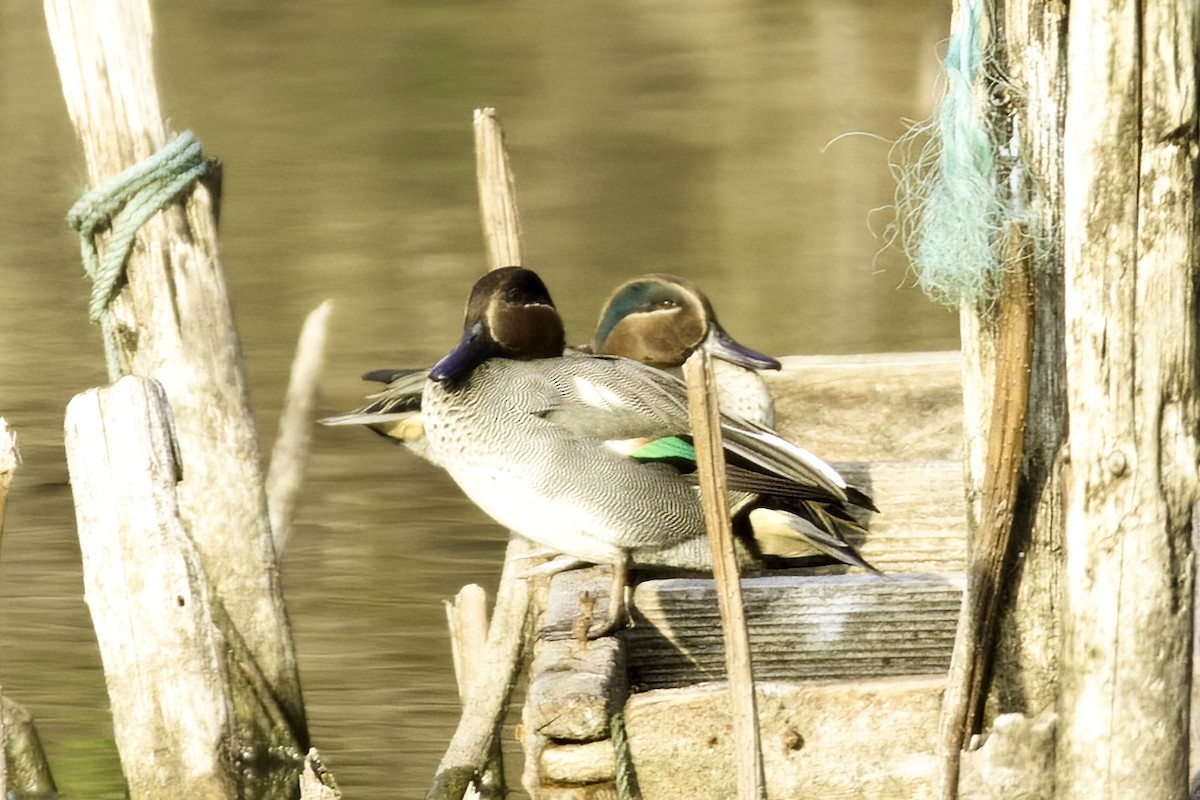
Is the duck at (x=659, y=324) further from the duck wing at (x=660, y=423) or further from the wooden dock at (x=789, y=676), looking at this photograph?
the duck wing at (x=660, y=423)

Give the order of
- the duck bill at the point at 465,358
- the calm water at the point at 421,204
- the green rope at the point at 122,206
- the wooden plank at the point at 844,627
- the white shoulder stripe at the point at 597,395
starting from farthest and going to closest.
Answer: the calm water at the point at 421,204, the green rope at the point at 122,206, the duck bill at the point at 465,358, the white shoulder stripe at the point at 597,395, the wooden plank at the point at 844,627

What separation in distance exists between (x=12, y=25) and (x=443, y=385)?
26.0ft

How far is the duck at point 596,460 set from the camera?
3.62 meters

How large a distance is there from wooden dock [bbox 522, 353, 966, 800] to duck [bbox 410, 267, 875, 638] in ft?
0.49

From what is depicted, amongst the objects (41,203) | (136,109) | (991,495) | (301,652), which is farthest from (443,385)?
(41,203)

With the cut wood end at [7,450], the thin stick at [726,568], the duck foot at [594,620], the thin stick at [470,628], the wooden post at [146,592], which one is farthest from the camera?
the thin stick at [470,628]

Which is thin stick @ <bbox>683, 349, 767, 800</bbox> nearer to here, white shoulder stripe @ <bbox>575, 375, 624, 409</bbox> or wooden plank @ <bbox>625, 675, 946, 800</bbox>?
wooden plank @ <bbox>625, 675, 946, 800</bbox>

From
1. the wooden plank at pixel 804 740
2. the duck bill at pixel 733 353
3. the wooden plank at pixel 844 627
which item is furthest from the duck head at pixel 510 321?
the wooden plank at pixel 804 740

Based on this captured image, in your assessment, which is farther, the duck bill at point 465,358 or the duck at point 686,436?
A: the duck bill at point 465,358

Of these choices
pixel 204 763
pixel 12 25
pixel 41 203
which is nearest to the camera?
pixel 204 763

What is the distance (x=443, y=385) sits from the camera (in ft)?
12.8

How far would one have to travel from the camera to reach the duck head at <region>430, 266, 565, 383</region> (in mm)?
4000

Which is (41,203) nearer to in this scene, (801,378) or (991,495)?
(801,378)

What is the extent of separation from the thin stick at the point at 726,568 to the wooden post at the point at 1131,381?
45 cm
